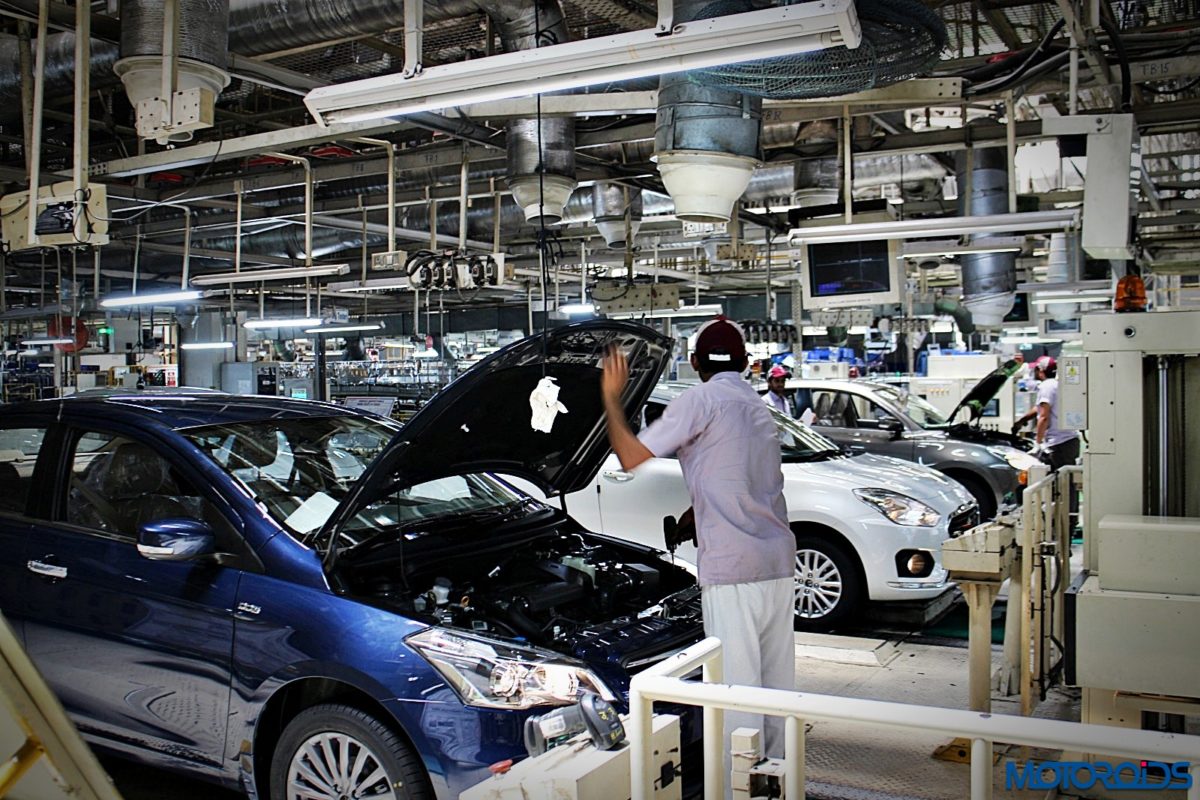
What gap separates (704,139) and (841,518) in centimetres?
273

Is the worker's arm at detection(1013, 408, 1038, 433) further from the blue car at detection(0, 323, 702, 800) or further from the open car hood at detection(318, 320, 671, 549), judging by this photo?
the open car hood at detection(318, 320, 671, 549)

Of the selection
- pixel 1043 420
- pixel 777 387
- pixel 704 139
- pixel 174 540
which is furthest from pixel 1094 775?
pixel 1043 420

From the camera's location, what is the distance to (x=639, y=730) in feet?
6.61

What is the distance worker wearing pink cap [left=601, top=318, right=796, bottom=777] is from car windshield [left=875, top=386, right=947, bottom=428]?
27.1ft

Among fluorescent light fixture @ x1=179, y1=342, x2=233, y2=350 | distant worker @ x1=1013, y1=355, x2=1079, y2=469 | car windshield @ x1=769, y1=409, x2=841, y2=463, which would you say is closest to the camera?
car windshield @ x1=769, y1=409, x2=841, y2=463

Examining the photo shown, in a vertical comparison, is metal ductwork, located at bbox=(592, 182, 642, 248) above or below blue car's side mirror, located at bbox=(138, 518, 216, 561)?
above

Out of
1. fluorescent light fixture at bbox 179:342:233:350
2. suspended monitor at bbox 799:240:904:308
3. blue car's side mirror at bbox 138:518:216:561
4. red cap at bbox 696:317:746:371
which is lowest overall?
blue car's side mirror at bbox 138:518:216:561

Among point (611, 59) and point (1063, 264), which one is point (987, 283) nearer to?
point (1063, 264)

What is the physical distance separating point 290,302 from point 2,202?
19.4 meters

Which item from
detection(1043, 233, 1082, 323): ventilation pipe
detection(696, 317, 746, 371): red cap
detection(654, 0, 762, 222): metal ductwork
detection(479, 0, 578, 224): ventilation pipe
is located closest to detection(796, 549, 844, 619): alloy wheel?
detection(654, 0, 762, 222): metal ductwork

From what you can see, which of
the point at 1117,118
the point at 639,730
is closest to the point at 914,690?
the point at 1117,118

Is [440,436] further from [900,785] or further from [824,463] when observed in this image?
[824,463]

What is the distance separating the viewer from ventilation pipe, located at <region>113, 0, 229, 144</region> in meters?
5.18

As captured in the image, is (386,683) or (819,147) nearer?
(386,683)
